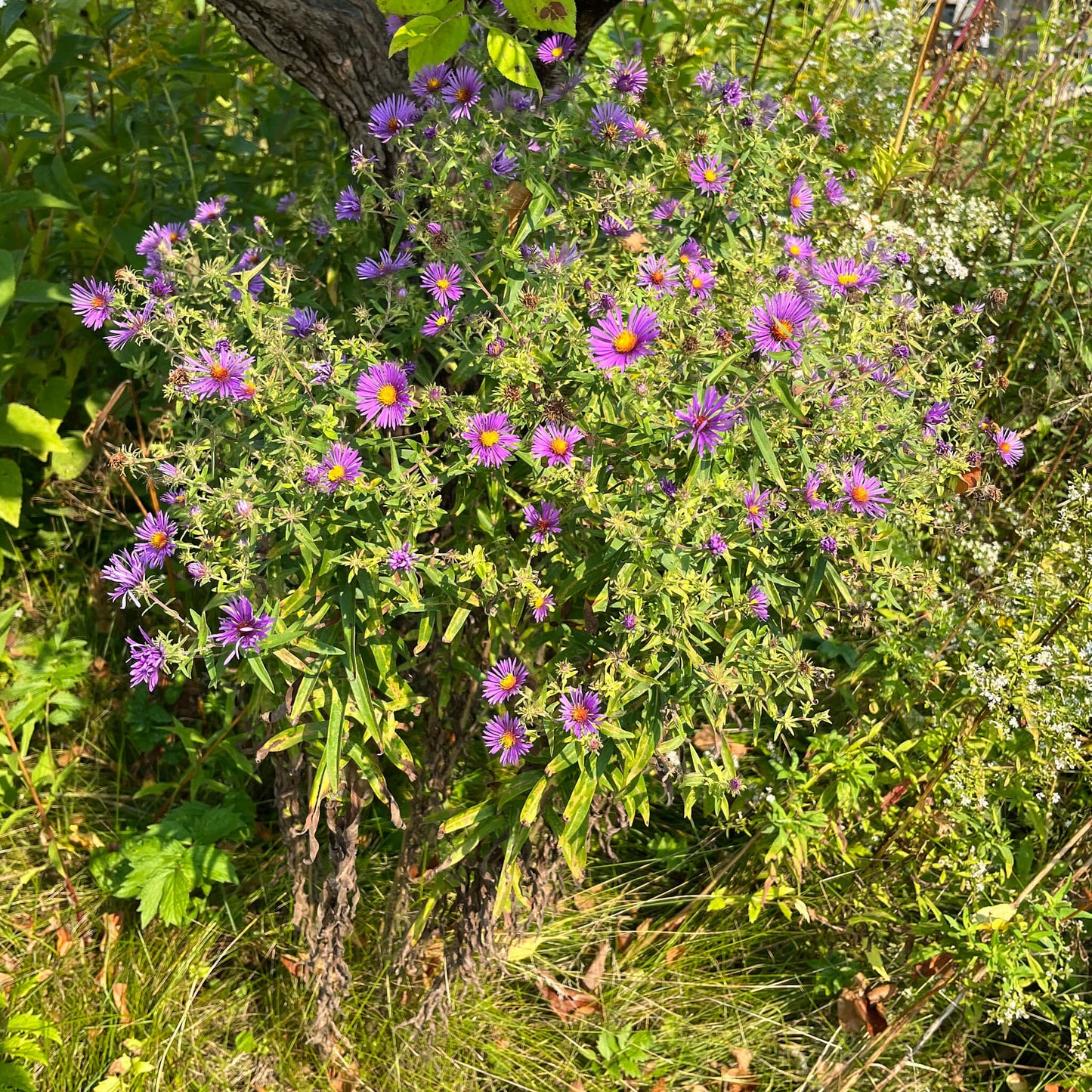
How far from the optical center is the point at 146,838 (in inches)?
87.3

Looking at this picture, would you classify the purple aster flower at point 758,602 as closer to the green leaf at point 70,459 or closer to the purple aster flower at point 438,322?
the purple aster flower at point 438,322

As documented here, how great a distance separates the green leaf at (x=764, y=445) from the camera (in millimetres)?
1542

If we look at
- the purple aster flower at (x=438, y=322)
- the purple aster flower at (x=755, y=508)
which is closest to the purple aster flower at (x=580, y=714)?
the purple aster flower at (x=755, y=508)

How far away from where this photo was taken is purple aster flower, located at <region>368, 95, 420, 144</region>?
5.57 ft

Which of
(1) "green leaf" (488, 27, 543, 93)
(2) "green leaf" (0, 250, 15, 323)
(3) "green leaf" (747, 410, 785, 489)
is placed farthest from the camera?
(2) "green leaf" (0, 250, 15, 323)

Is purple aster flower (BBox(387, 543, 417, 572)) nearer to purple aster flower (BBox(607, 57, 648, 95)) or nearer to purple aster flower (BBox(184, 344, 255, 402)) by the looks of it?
purple aster flower (BBox(184, 344, 255, 402))

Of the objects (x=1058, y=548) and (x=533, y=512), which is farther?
(x=1058, y=548)

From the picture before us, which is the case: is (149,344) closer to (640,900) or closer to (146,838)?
(146,838)

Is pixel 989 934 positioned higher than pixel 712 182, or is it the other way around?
pixel 712 182

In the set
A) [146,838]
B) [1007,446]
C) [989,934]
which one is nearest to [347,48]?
[1007,446]

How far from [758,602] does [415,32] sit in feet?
3.09

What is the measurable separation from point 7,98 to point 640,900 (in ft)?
6.90

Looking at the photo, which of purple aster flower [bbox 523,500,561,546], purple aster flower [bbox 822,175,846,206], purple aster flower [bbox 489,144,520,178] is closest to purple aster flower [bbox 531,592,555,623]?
purple aster flower [bbox 523,500,561,546]

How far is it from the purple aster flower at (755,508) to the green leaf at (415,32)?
0.78 metres
